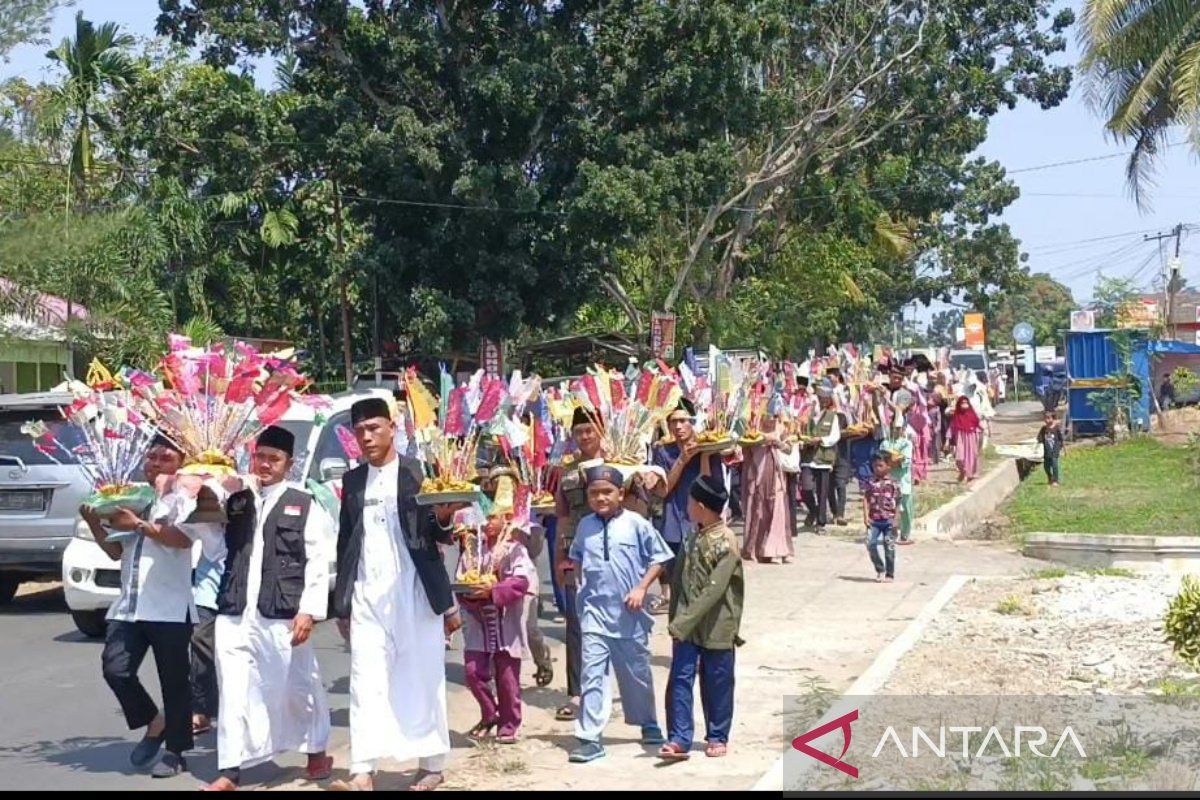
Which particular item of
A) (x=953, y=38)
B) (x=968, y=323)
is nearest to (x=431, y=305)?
(x=953, y=38)

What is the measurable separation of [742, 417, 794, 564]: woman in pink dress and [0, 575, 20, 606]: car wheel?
22.5 feet

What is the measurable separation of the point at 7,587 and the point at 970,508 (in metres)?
12.6

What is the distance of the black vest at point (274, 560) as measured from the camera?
22.9 feet

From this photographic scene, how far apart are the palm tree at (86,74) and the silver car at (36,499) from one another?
1133 cm

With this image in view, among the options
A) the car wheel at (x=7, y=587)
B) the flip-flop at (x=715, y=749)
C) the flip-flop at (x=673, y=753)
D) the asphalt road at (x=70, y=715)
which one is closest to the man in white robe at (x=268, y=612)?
the asphalt road at (x=70, y=715)

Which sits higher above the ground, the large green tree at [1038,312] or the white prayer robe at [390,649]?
the large green tree at [1038,312]

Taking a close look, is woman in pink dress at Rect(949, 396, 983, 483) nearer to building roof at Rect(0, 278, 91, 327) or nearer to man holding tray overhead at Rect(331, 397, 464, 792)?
building roof at Rect(0, 278, 91, 327)

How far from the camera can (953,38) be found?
32.0 m

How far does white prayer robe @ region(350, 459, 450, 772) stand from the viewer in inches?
266

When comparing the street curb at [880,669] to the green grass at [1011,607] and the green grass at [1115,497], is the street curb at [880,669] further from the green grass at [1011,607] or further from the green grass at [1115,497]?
the green grass at [1115,497]

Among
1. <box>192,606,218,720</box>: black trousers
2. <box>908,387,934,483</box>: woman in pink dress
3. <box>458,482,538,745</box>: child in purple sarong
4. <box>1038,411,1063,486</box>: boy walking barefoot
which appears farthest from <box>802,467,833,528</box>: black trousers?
<box>192,606,218,720</box>: black trousers

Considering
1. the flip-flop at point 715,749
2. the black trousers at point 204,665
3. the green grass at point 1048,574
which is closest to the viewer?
the flip-flop at point 715,749

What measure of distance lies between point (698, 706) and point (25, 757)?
3.63 metres

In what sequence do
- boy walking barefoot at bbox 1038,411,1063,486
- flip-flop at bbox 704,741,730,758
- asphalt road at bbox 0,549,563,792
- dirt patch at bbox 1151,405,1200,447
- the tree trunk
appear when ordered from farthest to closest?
1. dirt patch at bbox 1151,405,1200,447
2. the tree trunk
3. boy walking barefoot at bbox 1038,411,1063,486
4. asphalt road at bbox 0,549,563,792
5. flip-flop at bbox 704,741,730,758
